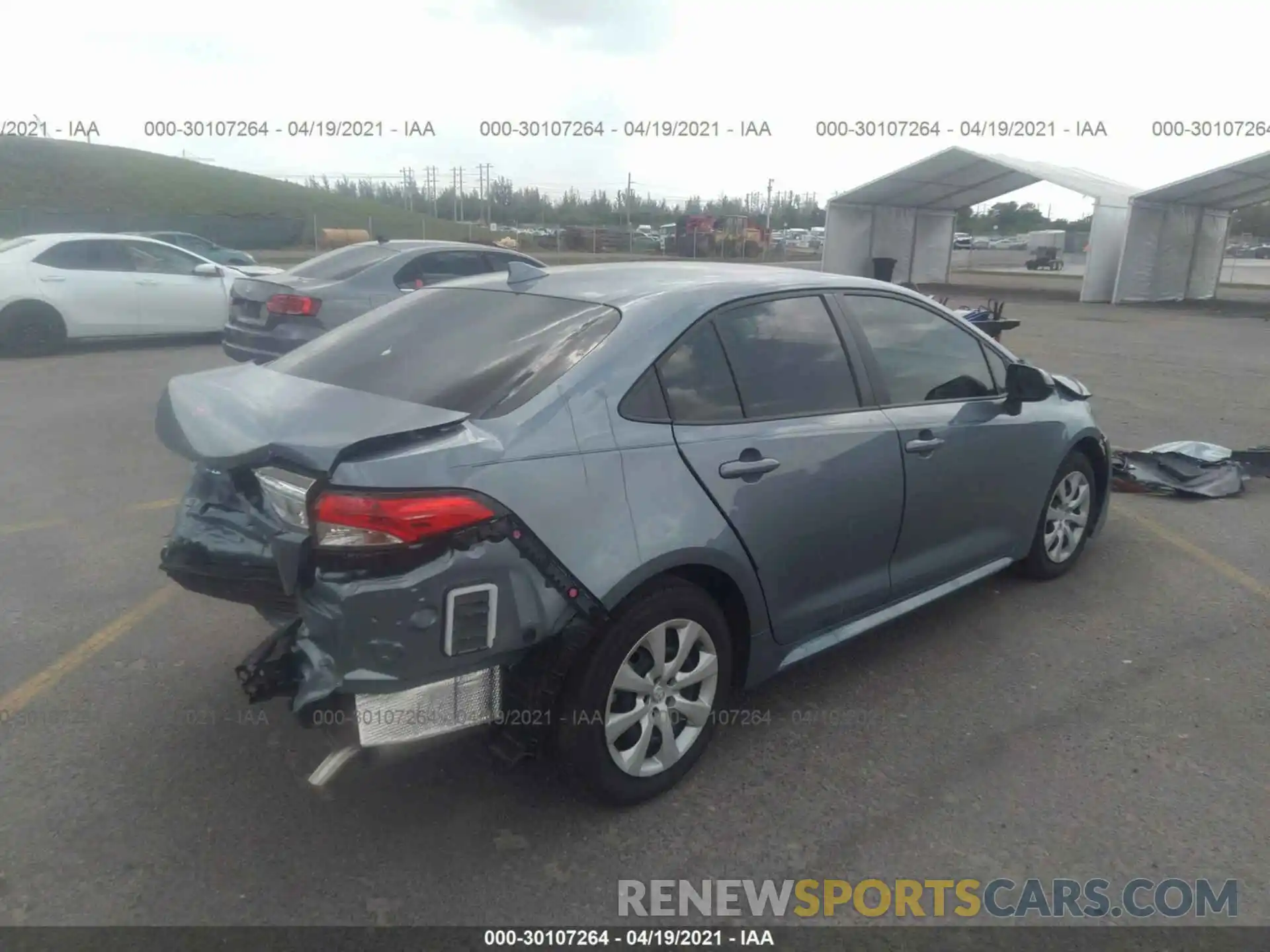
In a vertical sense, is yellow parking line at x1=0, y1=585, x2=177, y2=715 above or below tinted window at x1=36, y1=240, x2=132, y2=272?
below

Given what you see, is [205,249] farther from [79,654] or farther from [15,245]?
[79,654]

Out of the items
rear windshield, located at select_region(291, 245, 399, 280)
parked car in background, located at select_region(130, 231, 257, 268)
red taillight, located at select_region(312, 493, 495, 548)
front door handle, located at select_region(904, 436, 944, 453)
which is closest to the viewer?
red taillight, located at select_region(312, 493, 495, 548)

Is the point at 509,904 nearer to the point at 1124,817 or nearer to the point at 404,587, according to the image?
the point at 404,587

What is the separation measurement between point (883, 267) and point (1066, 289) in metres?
8.07

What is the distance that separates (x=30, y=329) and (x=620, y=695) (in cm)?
1157

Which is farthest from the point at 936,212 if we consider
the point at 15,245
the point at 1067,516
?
the point at 1067,516

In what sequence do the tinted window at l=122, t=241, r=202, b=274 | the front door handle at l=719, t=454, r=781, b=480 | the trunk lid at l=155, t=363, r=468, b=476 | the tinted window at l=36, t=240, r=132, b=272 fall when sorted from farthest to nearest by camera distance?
the tinted window at l=122, t=241, r=202, b=274 < the tinted window at l=36, t=240, r=132, b=272 < the front door handle at l=719, t=454, r=781, b=480 < the trunk lid at l=155, t=363, r=468, b=476

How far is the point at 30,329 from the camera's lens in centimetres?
1154

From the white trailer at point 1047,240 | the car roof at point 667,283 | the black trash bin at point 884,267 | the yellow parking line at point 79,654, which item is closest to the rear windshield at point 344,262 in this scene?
the yellow parking line at point 79,654

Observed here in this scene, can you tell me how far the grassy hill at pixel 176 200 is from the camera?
115 ft

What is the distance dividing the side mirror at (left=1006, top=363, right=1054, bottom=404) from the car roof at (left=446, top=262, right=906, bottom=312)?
2.35 feet

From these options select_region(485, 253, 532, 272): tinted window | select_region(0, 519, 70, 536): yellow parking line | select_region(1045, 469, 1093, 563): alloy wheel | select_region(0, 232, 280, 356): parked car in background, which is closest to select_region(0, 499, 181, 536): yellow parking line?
select_region(0, 519, 70, 536): yellow parking line

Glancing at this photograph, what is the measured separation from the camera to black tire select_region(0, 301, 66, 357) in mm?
11352

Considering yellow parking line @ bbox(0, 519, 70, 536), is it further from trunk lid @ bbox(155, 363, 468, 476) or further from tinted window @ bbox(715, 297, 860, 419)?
tinted window @ bbox(715, 297, 860, 419)
